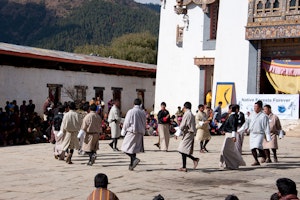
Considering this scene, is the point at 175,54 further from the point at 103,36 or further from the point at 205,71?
the point at 103,36

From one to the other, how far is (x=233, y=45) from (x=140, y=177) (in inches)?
643

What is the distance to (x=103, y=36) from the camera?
347ft

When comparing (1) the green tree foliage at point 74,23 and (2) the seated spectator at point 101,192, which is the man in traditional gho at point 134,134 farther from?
(1) the green tree foliage at point 74,23

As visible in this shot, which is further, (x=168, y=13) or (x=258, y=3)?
(x=168, y=13)

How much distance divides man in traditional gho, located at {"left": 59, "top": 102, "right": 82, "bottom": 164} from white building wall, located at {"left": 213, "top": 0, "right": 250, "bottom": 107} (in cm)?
1427

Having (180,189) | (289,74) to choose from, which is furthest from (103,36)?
(180,189)

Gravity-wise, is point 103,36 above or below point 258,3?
above

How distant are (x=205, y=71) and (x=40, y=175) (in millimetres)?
18393

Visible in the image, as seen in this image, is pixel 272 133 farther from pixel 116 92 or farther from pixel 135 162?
pixel 116 92

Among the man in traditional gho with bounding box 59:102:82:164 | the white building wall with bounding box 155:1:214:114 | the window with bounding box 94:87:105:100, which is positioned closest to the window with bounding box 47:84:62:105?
the window with bounding box 94:87:105:100

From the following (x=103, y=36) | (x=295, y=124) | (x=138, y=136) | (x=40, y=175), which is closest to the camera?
(x=40, y=175)

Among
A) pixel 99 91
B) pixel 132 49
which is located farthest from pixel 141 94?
pixel 132 49

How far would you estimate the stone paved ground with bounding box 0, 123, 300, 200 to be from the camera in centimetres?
876

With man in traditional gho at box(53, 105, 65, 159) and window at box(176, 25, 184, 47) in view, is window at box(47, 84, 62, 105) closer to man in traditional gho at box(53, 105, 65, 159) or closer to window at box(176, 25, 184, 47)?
window at box(176, 25, 184, 47)
